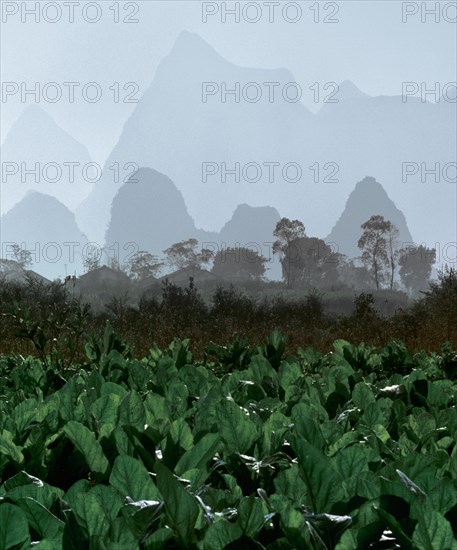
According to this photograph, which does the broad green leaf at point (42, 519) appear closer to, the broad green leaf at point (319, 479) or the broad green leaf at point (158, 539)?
the broad green leaf at point (158, 539)

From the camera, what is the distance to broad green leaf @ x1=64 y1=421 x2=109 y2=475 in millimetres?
1629

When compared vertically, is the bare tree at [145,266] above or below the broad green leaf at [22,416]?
above

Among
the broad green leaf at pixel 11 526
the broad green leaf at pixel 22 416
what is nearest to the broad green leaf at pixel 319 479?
the broad green leaf at pixel 11 526

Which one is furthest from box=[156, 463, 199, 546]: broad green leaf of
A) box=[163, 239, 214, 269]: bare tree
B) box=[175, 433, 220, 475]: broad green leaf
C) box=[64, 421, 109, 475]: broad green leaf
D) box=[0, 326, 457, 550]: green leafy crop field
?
box=[163, 239, 214, 269]: bare tree

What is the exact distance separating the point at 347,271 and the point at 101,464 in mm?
156184

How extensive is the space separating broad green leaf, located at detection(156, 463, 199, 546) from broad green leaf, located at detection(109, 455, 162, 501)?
0.13 meters

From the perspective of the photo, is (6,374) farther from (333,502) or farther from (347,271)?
(347,271)

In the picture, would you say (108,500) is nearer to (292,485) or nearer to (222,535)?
(222,535)

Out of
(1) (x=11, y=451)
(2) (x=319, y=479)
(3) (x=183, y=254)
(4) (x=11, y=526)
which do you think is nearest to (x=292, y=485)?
(2) (x=319, y=479)

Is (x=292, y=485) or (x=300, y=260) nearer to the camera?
(x=292, y=485)

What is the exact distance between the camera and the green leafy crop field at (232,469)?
1138mm

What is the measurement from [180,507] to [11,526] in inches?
10.8

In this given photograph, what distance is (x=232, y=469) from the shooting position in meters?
1.67

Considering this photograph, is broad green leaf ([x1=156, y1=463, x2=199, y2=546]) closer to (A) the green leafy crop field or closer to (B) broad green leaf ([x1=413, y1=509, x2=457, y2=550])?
(A) the green leafy crop field
